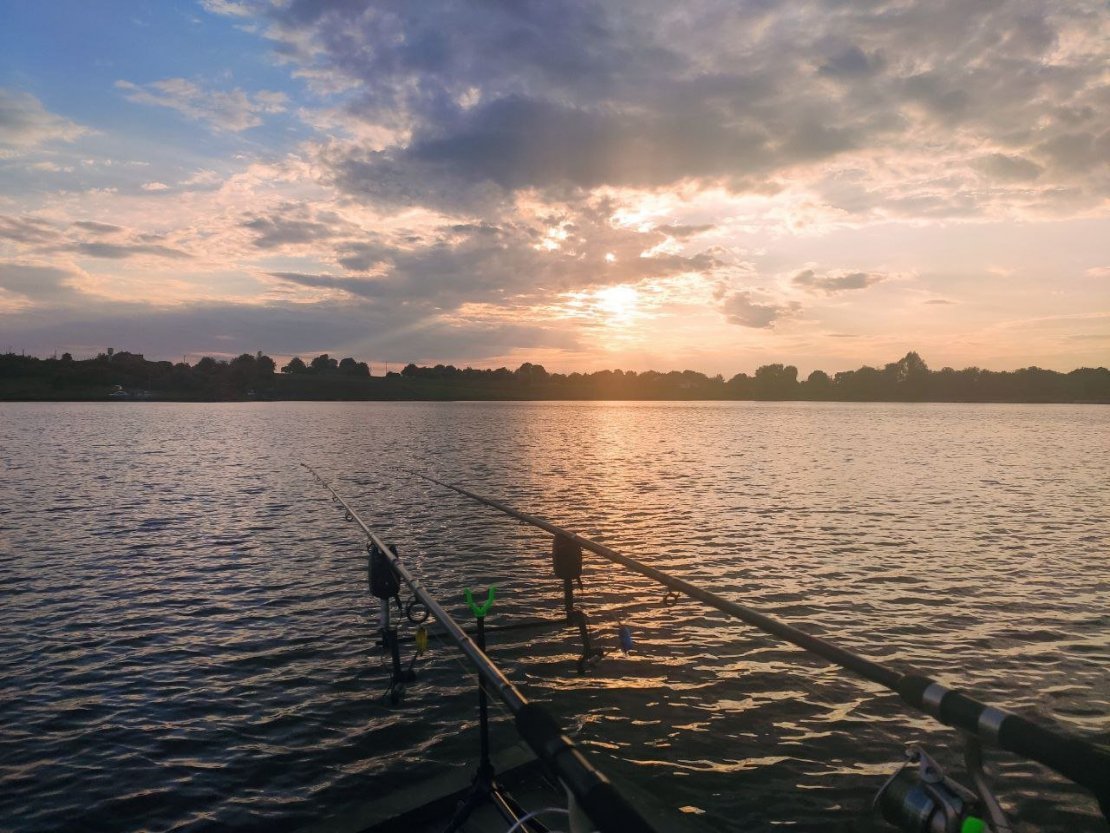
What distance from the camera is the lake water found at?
9.17 m

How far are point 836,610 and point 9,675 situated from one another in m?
16.7

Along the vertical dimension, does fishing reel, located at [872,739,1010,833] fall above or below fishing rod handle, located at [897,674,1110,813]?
below

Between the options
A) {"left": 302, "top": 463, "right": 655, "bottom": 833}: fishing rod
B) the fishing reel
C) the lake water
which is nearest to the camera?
{"left": 302, "top": 463, "right": 655, "bottom": 833}: fishing rod

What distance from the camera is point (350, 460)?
2141 inches

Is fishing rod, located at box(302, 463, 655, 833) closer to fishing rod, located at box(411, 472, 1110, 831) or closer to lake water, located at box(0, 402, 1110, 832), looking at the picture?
fishing rod, located at box(411, 472, 1110, 831)

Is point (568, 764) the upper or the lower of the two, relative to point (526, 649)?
upper

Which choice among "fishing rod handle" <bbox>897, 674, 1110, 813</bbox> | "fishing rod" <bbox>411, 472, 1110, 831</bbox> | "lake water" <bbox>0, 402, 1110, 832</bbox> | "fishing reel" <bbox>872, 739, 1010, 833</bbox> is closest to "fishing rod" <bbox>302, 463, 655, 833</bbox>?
"fishing rod" <bbox>411, 472, 1110, 831</bbox>

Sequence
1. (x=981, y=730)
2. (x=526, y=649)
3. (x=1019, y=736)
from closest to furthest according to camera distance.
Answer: (x=1019, y=736) → (x=981, y=730) → (x=526, y=649)

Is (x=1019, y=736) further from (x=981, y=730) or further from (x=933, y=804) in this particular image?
(x=933, y=804)

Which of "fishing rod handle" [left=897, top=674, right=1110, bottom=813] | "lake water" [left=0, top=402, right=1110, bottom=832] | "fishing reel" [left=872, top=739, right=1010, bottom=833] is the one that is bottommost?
"lake water" [left=0, top=402, right=1110, bottom=832]

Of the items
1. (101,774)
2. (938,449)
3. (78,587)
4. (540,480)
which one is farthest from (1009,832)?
(938,449)

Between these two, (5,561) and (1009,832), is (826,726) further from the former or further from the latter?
(5,561)

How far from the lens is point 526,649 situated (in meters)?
13.9

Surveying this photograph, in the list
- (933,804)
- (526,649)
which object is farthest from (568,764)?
(526,649)
